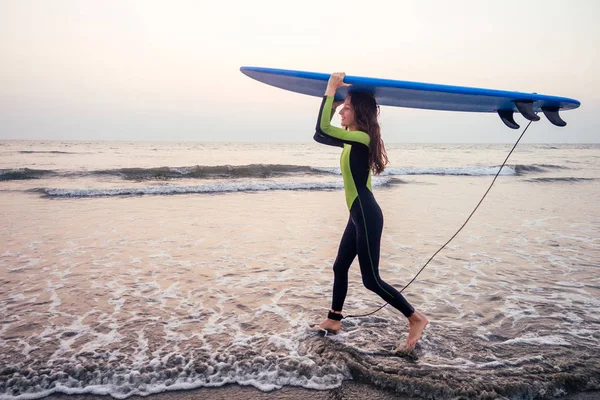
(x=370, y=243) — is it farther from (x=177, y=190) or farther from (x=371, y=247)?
(x=177, y=190)

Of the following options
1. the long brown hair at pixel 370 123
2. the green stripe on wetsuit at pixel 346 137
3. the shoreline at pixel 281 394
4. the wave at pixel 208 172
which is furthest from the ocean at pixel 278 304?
the wave at pixel 208 172

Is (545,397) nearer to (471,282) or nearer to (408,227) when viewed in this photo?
(471,282)

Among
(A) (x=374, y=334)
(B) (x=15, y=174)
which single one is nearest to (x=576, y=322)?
(A) (x=374, y=334)

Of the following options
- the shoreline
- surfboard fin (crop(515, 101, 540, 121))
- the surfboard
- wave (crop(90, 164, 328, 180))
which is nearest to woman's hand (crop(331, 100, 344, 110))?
the surfboard

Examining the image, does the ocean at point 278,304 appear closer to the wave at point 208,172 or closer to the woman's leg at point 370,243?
the woman's leg at point 370,243

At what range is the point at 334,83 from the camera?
10.4ft

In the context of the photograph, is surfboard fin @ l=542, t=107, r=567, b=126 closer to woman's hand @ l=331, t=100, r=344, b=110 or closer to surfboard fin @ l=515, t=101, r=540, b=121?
surfboard fin @ l=515, t=101, r=540, b=121

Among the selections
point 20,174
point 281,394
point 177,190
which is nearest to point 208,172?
point 177,190

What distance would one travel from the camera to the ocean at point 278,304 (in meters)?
2.91

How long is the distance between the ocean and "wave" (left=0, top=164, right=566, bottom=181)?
9016mm

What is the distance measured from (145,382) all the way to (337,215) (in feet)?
24.1

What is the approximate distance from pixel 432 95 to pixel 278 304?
101 inches

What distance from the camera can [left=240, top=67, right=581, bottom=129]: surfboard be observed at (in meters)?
3.50

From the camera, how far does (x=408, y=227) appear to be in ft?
27.4
